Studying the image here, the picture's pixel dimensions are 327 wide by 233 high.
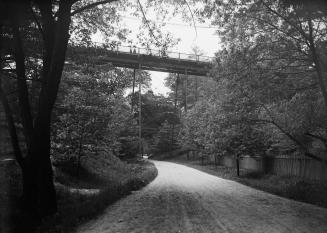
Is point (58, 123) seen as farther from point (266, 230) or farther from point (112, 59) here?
point (112, 59)

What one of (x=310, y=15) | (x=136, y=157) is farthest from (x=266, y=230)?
(x=136, y=157)

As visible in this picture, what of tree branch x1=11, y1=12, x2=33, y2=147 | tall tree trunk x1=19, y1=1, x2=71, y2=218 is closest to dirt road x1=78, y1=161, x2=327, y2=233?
tall tree trunk x1=19, y1=1, x2=71, y2=218

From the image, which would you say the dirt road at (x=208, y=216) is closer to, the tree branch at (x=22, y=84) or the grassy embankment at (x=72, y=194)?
the grassy embankment at (x=72, y=194)

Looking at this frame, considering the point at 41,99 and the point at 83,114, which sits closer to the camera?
the point at 41,99

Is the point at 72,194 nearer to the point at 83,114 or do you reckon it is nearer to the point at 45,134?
the point at 45,134

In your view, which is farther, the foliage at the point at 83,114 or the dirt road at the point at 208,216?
the foliage at the point at 83,114

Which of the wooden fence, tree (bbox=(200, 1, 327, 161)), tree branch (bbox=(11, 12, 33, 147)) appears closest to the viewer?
tree branch (bbox=(11, 12, 33, 147))

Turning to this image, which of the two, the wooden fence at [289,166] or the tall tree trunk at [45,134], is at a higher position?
the tall tree trunk at [45,134]

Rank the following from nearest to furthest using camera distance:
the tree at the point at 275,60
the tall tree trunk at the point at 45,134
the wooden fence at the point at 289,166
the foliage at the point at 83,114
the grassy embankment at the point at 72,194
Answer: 1. the grassy embankment at the point at 72,194
2. the tall tree trunk at the point at 45,134
3. the tree at the point at 275,60
4. the wooden fence at the point at 289,166
5. the foliage at the point at 83,114

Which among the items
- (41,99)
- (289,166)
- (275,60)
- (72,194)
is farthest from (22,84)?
(289,166)

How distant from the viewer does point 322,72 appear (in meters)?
14.9

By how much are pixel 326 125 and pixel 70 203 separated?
10340 mm

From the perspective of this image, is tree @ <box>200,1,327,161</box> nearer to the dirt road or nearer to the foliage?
the dirt road


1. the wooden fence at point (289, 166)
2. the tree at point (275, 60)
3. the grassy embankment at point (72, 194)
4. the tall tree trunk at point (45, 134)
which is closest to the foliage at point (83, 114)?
the grassy embankment at point (72, 194)
